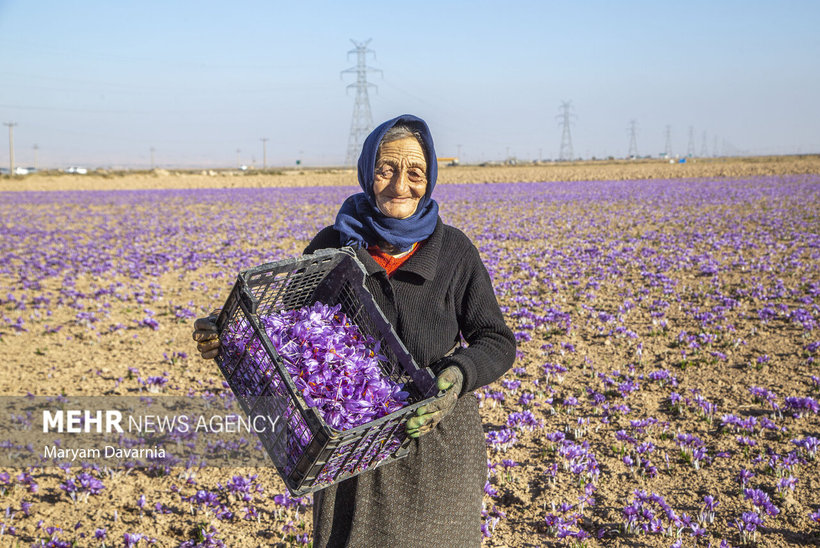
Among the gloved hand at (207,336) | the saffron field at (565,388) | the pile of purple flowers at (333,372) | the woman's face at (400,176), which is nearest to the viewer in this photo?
the pile of purple flowers at (333,372)

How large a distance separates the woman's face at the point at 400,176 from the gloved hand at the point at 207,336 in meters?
1.00

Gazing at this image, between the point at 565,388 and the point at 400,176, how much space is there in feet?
16.1

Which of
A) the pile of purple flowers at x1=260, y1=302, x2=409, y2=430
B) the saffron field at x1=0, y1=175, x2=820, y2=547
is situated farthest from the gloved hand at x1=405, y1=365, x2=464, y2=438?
the saffron field at x1=0, y1=175, x2=820, y2=547

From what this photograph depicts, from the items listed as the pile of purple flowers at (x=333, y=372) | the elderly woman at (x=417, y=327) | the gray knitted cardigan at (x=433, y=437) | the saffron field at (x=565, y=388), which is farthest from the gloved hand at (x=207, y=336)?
the saffron field at (x=565, y=388)

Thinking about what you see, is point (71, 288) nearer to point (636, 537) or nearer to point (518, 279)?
point (518, 279)

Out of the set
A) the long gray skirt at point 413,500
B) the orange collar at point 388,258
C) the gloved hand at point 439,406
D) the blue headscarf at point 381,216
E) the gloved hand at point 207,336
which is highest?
the blue headscarf at point 381,216

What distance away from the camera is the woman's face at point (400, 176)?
287cm

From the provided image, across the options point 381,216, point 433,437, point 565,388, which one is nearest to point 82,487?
point 433,437

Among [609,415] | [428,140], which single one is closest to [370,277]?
[428,140]

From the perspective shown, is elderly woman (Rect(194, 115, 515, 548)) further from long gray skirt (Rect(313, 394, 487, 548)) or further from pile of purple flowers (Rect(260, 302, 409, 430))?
pile of purple flowers (Rect(260, 302, 409, 430))

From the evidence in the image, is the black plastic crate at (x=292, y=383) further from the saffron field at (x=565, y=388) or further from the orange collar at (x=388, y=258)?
the saffron field at (x=565, y=388)

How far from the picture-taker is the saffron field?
447cm

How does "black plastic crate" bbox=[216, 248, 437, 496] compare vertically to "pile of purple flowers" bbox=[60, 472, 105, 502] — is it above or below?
above

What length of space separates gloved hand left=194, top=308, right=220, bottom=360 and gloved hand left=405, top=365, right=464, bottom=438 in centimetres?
101
